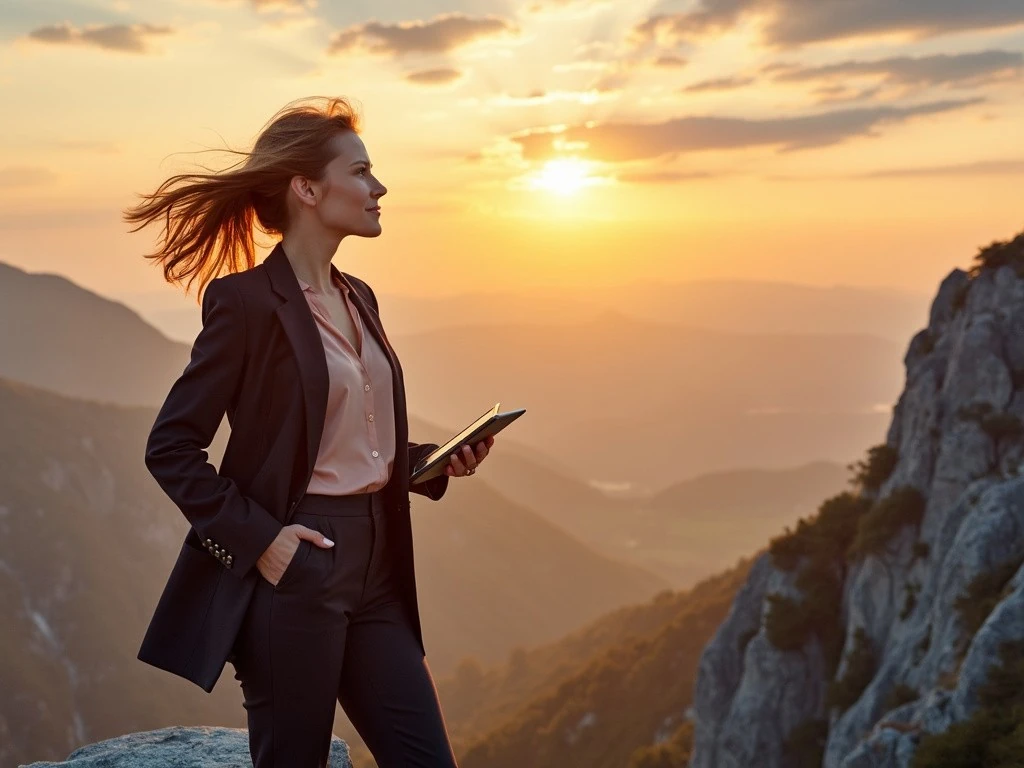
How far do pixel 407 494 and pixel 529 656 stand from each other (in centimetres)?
18389

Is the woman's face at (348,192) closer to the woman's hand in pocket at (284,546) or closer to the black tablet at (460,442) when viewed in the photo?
the black tablet at (460,442)

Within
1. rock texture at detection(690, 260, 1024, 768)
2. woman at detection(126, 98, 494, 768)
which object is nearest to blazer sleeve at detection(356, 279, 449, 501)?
woman at detection(126, 98, 494, 768)

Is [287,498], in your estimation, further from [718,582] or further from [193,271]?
[718,582]

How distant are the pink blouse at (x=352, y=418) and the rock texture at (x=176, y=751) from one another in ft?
11.3

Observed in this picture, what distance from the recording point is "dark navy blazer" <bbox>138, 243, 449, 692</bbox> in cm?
511

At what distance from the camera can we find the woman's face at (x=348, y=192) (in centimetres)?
564

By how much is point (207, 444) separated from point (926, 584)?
111 feet

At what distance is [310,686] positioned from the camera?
17.3 ft

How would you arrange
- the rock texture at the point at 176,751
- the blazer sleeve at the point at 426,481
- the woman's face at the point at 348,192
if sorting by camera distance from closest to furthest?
1. the woman's face at the point at 348,192
2. the blazer sleeve at the point at 426,481
3. the rock texture at the point at 176,751

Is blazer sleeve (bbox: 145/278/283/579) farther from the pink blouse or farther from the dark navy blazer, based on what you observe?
the pink blouse

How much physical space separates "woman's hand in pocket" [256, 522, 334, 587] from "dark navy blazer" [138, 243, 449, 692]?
56 mm

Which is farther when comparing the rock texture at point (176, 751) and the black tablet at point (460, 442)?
the rock texture at point (176, 751)

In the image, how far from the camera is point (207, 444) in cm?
518

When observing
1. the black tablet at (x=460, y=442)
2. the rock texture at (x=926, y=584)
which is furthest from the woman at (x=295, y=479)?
the rock texture at (x=926, y=584)
